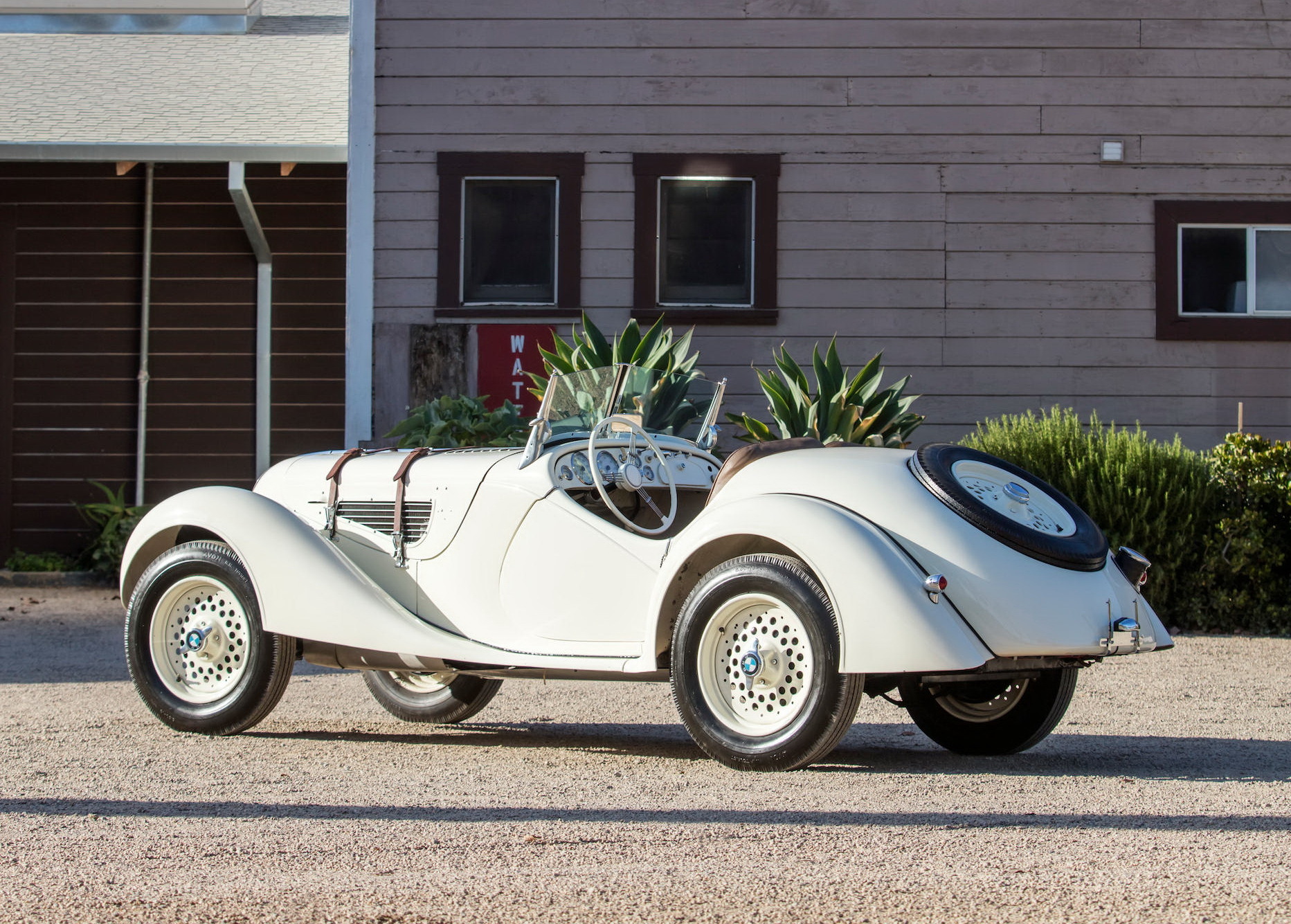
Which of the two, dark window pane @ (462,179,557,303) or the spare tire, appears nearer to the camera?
the spare tire

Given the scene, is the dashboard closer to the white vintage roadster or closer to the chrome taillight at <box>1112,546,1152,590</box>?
the white vintage roadster

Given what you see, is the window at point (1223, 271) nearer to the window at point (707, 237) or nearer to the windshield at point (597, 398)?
the window at point (707, 237)

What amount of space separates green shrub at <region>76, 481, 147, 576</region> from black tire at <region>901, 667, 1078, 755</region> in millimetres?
7995

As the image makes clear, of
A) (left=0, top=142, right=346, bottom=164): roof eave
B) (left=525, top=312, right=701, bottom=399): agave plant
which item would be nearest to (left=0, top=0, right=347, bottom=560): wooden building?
(left=0, top=142, right=346, bottom=164): roof eave

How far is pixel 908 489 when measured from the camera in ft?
16.0

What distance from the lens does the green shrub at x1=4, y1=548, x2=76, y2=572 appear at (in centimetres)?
1268

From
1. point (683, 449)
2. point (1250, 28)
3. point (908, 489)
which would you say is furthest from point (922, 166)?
point (908, 489)

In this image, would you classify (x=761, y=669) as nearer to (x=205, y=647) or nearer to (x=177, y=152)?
(x=205, y=647)

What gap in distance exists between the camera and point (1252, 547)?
369 inches

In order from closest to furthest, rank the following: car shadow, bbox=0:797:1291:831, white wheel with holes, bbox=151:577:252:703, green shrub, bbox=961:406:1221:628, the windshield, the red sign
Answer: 1. car shadow, bbox=0:797:1291:831
2. white wheel with holes, bbox=151:577:252:703
3. the windshield
4. green shrub, bbox=961:406:1221:628
5. the red sign

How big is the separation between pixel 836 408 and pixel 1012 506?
200 inches

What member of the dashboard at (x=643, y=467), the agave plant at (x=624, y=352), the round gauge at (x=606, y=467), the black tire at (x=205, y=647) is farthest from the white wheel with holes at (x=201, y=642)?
the agave plant at (x=624, y=352)

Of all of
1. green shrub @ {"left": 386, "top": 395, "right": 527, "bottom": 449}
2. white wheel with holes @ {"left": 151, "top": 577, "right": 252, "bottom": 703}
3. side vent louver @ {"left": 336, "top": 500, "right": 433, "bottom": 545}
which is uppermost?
green shrub @ {"left": 386, "top": 395, "right": 527, "bottom": 449}

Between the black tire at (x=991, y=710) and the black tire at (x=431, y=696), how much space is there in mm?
1797
